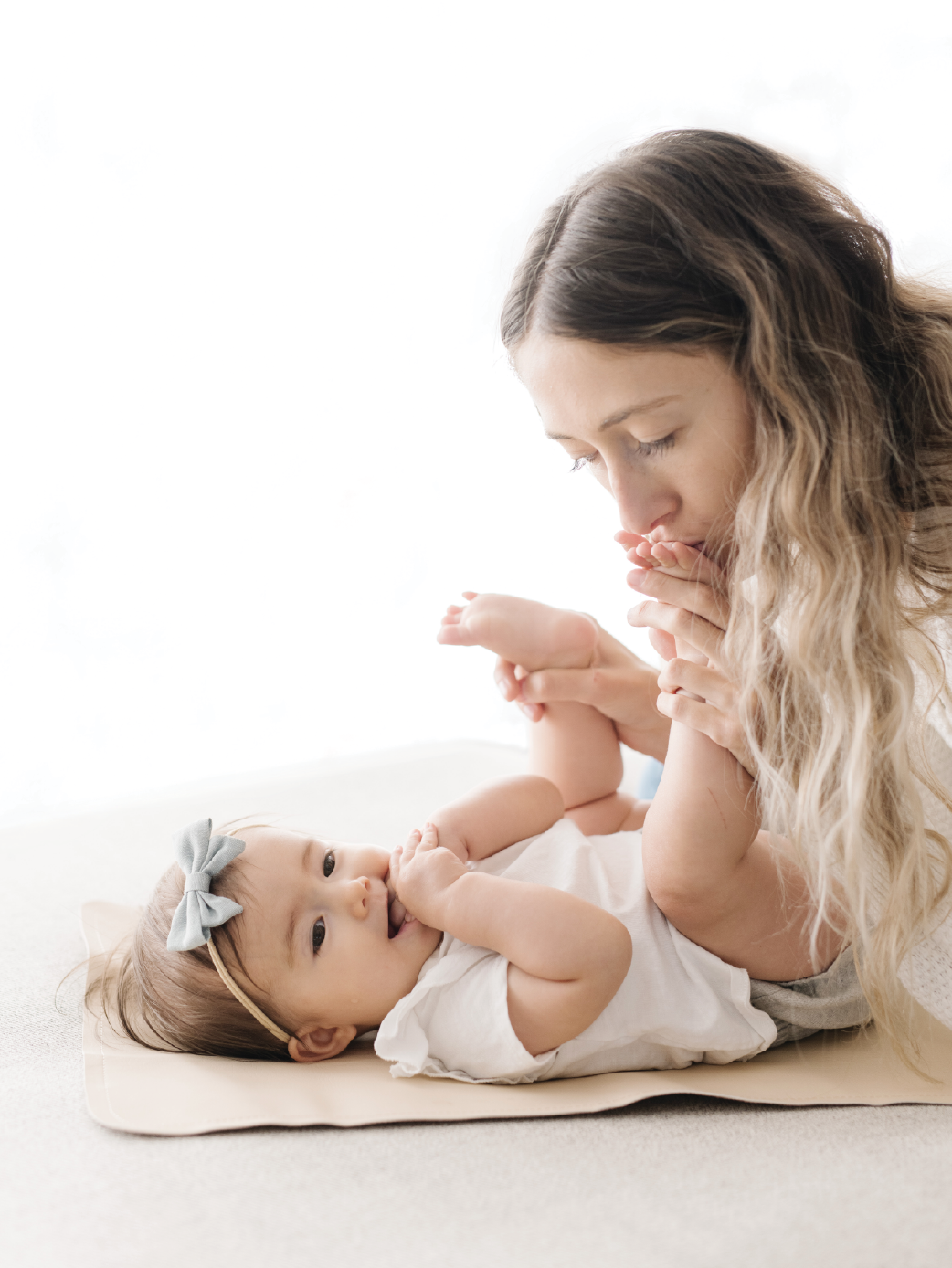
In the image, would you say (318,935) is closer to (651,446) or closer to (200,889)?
(200,889)

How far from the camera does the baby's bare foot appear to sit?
140cm

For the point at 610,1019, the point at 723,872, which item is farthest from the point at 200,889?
the point at 723,872

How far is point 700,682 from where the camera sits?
3.71 ft

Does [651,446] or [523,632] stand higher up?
[651,446]

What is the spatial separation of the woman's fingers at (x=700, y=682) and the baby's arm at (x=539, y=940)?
24 centimetres

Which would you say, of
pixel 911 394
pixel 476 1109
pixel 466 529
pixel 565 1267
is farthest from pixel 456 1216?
pixel 466 529

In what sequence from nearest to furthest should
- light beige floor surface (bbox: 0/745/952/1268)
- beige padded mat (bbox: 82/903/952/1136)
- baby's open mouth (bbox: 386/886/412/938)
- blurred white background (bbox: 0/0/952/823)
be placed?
light beige floor surface (bbox: 0/745/952/1268), beige padded mat (bbox: 82/903/952/1136), baby's open mouth (bbox: 386/886/412/938), blurred white background (bbox: 0/0/952/823)

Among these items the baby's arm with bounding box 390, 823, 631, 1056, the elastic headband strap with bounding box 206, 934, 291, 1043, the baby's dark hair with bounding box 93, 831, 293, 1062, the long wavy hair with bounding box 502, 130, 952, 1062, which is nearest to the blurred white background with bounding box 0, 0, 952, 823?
the long wavy hair with bounding box 502, 130, 952, 1062

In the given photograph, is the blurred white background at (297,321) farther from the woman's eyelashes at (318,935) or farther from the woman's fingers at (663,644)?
the woman's eyelashes at (318,935)

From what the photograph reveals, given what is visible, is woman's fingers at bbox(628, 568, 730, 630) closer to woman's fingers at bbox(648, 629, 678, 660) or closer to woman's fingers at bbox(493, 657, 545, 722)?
woman's fingers at bbox(648, 629, 678, 660)

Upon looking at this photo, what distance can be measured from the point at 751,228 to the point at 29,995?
115 centimetres

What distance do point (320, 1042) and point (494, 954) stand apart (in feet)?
0.69

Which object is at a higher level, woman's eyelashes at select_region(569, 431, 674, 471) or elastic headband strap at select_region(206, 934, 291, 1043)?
woman's eyelashes at select_region(569, 431, 674, 471)

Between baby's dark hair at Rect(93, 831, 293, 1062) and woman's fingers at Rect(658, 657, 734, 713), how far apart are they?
502 mm
